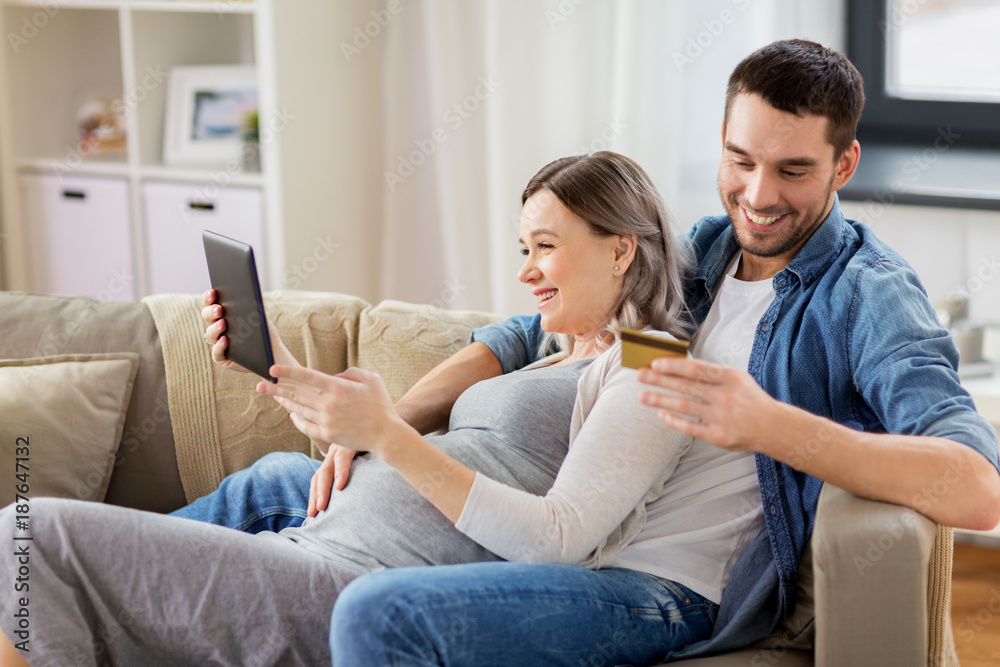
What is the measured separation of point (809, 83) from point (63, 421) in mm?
1350

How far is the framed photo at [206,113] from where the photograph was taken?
287 centimetres

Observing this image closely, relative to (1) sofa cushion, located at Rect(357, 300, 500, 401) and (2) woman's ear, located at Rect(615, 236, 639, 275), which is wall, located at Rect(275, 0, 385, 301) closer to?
(1) sofa cushion, located at Rect(357, 300, 500, 401)

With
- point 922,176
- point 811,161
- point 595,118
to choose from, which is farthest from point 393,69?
point 811,161

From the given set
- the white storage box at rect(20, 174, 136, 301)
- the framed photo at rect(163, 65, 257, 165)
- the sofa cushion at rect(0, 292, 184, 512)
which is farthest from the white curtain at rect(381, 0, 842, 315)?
the sofa cushion at rect(0, 292, 184, 512)

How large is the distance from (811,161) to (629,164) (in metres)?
0.29

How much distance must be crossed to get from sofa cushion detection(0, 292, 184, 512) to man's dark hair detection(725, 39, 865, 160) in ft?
3.83

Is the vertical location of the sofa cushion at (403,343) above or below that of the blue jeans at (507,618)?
above

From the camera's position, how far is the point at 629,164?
157cm

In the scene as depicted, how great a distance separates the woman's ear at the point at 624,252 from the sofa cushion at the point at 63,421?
923 millimetres

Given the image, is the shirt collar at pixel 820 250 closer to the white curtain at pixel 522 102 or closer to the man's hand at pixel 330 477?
the man's hand at pixel 330 477

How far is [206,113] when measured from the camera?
9.49 feet

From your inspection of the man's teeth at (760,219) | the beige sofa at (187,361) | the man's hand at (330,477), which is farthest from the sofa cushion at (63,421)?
the man's teeth at (760,219)

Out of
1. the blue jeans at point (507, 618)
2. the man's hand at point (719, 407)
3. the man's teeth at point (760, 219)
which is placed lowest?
the blue jeans at point (507, 618)

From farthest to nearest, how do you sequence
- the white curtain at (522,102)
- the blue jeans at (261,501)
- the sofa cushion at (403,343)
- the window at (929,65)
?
the window at (929,65), the white curtain at (522,102), the sofa cushion at (403,343), the blue jeans at (261,501)
